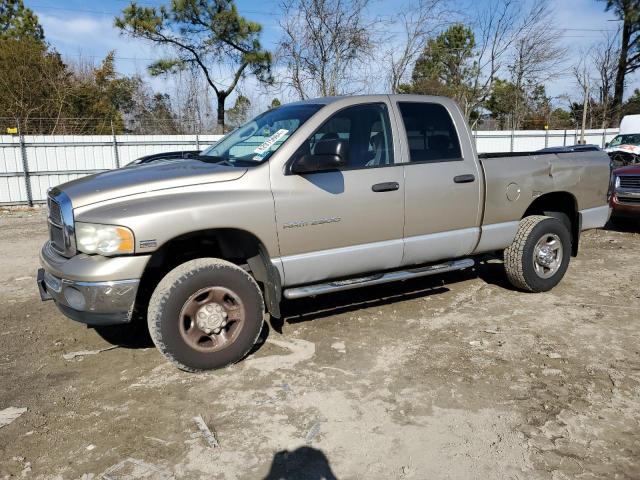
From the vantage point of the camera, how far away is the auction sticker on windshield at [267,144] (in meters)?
3.96

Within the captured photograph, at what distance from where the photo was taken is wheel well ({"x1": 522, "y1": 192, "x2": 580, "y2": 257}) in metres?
5.47

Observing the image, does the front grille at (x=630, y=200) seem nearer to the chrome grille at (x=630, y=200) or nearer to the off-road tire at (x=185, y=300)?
the chrome grille at (x=630, y=200)

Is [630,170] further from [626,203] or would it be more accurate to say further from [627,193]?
[626,203]

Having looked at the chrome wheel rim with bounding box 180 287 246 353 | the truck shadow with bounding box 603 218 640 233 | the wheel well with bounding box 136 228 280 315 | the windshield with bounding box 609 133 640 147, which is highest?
the windshield with bounding box 609 133 640 147

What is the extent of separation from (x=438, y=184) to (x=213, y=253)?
6.66 ft

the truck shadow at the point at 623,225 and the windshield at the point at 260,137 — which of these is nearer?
the windshield at the point at 260,137

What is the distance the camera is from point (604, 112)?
31.0 metres

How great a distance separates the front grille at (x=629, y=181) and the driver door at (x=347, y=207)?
6551 millimetres

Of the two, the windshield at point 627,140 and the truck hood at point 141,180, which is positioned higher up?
the windshield at point 627,140

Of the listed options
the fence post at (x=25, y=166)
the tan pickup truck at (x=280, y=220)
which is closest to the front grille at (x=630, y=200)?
the tan pickup truck at (x=280, y=220)

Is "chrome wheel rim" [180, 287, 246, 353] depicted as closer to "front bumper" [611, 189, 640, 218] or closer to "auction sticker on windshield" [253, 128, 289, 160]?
"auction sticker on windshield" [253, 128, 289, 160]

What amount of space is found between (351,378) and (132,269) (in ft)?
5.53

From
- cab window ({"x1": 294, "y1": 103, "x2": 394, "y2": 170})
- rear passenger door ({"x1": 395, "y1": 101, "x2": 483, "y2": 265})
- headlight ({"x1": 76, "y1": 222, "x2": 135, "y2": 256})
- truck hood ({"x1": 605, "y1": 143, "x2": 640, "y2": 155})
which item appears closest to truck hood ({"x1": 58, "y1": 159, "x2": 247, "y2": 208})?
headlight ({"x1": 76, "y1": 222, "x2": 135, "y2": 256})

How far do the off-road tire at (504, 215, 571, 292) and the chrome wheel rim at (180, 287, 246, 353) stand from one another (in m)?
2.96
